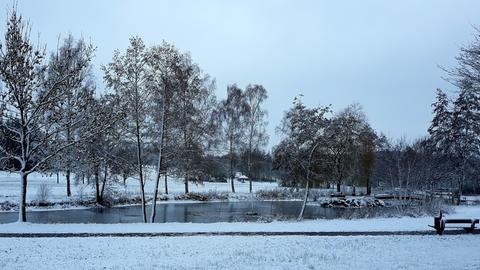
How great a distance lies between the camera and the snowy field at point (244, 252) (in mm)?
11688

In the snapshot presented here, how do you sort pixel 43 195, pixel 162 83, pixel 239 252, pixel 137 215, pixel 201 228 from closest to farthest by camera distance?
1. pixel 239 252
2. pixel 201 228
3. pixel 162 83
4. pixel 137 215
5. pixel 43 195

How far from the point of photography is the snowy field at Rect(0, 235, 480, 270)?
38.3 feet

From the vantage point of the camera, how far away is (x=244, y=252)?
13664 millimetres

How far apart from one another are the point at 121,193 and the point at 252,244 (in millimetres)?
31102

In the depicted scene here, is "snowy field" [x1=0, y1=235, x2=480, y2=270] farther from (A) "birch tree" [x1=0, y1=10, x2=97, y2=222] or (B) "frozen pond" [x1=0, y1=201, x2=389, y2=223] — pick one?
(B) "frozen pond" [x1=0, y1=201, x2=389, y2=223]

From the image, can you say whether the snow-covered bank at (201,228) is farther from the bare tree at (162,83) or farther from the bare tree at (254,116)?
the bare tree at (254,116)

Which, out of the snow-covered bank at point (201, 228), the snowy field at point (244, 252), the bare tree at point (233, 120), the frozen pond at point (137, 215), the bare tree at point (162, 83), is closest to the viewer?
the snowy field at point (244, 252)

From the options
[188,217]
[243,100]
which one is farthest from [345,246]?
[243,100]

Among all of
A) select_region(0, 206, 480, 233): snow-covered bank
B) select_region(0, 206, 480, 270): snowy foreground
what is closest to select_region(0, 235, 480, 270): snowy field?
select_region(0, 206, 480, 270): snowy foreground

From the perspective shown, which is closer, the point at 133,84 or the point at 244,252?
the point at 244,252

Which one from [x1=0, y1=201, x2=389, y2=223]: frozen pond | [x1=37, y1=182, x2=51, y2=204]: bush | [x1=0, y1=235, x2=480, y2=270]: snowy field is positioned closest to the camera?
[x1=0, y1=235, x2=480, y2=270]: snowy field

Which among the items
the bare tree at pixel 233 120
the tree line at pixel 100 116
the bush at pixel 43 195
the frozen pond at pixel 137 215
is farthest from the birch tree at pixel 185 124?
the bare tree at pixel 233 120

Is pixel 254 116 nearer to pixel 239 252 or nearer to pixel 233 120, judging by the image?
pixel 233 120

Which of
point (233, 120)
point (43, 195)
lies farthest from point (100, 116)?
point (233, 120)
